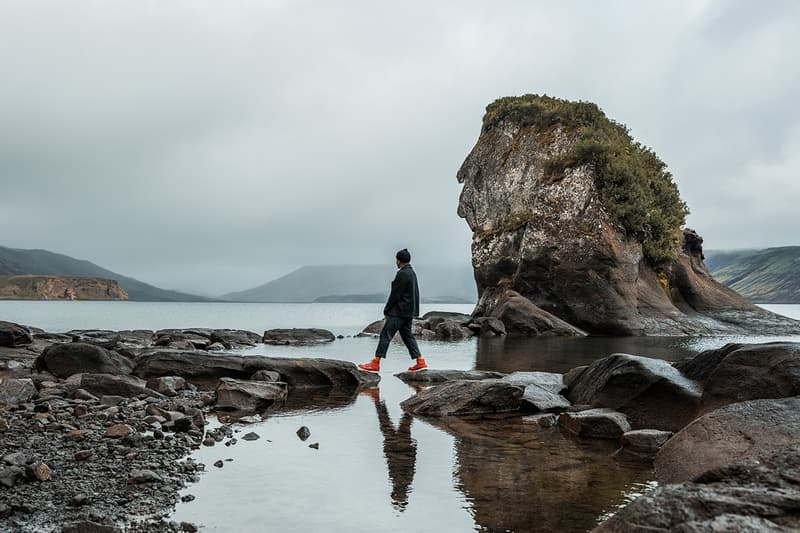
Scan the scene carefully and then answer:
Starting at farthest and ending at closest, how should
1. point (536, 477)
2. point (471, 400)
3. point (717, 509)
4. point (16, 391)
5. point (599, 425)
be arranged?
1. point (471, 400)
2. point (16, 391)
3. point (599, 425)
4. point (536, 477)
5. point (717, 509)

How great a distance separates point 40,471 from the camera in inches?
229

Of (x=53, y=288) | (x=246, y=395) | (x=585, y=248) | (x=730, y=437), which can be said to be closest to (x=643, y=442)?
(x=730, y=437)

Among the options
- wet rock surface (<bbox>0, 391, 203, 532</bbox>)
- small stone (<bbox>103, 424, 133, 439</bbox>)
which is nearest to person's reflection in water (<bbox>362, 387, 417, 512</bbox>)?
wet rock surface (<bbox>0, 391, 203, 532</bbox>)

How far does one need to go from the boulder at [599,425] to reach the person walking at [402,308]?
689 cm

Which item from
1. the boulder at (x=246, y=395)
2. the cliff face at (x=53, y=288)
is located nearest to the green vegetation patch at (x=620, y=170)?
the boulder at (x=246, y=395)

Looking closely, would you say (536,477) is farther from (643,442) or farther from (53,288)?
(53,288)

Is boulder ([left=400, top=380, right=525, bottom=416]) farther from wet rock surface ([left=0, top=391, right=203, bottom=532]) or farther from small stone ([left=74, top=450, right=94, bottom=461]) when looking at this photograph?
small stone ([left=74, top=450, right=94, bottom=461])

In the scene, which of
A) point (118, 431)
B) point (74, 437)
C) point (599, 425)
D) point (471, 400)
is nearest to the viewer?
point (74, 437)

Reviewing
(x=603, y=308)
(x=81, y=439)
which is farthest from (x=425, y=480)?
(x=603, y=308)

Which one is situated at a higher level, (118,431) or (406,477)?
(118,431)

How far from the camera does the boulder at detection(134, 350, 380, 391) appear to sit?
14.4 m

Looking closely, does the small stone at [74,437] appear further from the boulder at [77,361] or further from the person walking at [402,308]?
the person walking at [402,308]

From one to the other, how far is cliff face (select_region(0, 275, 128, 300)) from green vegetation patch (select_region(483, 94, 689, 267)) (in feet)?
597

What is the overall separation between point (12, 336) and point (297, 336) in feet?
50.5
